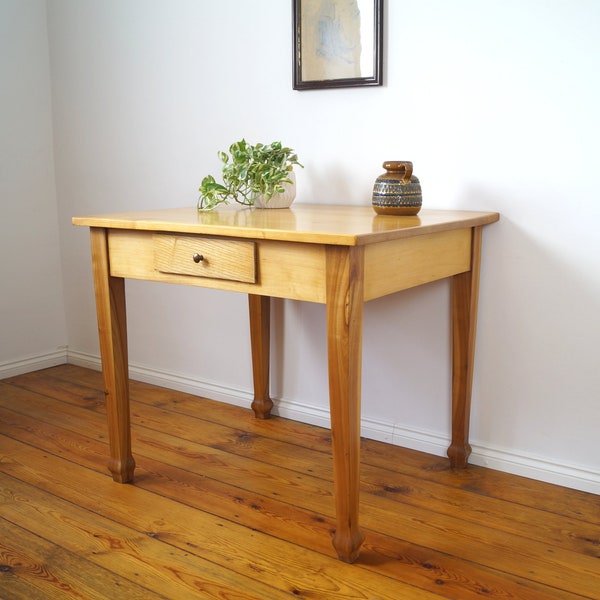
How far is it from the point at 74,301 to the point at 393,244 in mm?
1895

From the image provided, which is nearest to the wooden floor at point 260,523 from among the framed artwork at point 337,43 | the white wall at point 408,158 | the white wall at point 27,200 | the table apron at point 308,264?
the white wall at point 408,158

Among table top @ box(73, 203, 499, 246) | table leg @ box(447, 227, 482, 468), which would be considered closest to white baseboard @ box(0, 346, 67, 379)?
table top @ box(73, 203, 499, 246)

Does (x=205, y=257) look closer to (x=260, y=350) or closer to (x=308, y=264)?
(x=308, y=264)

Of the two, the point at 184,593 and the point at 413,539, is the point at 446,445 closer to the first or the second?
the point at 413,539

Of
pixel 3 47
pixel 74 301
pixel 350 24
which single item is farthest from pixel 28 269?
pixel 350 24

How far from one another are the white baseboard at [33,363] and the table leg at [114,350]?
1.15m

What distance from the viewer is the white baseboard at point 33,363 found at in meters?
2.83

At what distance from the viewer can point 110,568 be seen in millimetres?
1497

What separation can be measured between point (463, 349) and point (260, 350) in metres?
0.69

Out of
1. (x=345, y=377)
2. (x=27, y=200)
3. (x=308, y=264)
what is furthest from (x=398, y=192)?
(x=27, y=200)

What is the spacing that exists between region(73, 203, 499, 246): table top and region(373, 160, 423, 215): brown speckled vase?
2 cm

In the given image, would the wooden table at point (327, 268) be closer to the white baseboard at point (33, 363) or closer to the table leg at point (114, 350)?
the table leg at point (114, 350)

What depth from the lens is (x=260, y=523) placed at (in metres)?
1.68

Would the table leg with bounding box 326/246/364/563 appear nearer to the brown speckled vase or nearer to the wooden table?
the wooden table
